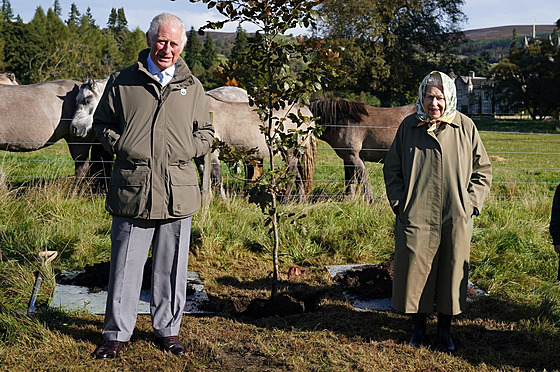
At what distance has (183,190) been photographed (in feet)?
11.3

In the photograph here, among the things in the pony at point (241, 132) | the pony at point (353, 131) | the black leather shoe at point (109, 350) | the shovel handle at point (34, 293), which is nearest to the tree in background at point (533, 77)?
the pony at point (353, 131)

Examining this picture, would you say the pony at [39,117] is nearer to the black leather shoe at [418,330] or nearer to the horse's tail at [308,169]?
the horse's tail at [308,169]

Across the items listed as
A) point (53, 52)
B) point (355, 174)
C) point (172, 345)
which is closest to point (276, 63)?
point (172, 345)

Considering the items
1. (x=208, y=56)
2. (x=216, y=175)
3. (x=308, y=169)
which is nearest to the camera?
(x=216, y=175)

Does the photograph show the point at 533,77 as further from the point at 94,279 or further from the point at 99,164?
the point at 94,279

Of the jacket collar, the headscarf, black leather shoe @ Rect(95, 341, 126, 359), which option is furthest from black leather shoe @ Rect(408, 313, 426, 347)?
the jacket collar

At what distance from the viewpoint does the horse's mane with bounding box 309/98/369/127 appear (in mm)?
8305

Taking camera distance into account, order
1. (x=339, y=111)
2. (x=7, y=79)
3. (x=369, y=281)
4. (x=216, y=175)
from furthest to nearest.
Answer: (x=7, y=79) < (x=339, y=111) < (x=216, y=175) < (x=369, y=281)

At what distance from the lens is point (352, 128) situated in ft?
27.3

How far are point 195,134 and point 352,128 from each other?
502cm

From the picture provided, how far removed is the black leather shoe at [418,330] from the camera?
12.5ft

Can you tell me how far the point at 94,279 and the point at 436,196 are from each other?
301cm

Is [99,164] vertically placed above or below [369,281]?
above

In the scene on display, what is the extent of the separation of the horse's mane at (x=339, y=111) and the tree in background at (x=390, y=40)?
2750 cm
